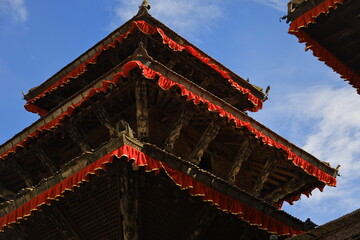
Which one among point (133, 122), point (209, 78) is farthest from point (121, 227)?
point (209, 78)

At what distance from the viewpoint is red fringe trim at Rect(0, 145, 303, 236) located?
12219 millimetres

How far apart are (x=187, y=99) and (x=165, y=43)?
8.57 ft

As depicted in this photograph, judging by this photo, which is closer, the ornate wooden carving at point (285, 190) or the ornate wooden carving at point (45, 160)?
the ornate wooden carving at point (45, 160)

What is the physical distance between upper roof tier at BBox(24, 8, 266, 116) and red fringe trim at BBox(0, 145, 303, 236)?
15.8 ft

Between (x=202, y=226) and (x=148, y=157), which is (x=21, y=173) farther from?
(x=202, y=226)

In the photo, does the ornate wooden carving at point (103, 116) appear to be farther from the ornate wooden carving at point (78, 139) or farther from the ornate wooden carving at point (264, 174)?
the ornate wooden carving at point (264, 174)

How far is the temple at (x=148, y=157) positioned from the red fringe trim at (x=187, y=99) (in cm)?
4

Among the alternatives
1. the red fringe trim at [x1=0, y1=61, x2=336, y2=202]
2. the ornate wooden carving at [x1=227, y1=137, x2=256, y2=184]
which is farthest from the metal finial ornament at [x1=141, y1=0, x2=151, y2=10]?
the ornate wooden carving at [x1=227, y1=137, x2=256, y2=184]

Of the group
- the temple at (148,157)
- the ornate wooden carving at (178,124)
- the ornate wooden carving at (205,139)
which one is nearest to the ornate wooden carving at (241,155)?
the temple at (148,157)

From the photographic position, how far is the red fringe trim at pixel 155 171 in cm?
1222

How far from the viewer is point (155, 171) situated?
1251 cm

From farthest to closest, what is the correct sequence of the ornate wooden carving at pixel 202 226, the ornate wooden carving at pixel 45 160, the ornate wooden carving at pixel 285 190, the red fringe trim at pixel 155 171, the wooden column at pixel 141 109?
the ornate wooden carving at pixel 285 190, the ornate wooden carving at pixel 45 160, the ornate wooden carving at pixel 202 226, the wooden column at pixel 141 109, the red fringe trim at pixel 155 171

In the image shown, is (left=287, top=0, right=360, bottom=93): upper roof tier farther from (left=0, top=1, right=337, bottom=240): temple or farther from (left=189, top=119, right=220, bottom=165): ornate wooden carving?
→ (left=189, top=119, right=220, bottom=165): ornate wooden carving

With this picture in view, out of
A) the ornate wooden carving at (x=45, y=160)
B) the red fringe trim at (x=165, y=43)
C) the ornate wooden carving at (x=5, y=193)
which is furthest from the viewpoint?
the ornate wooden carving at (x=5, y=193)
